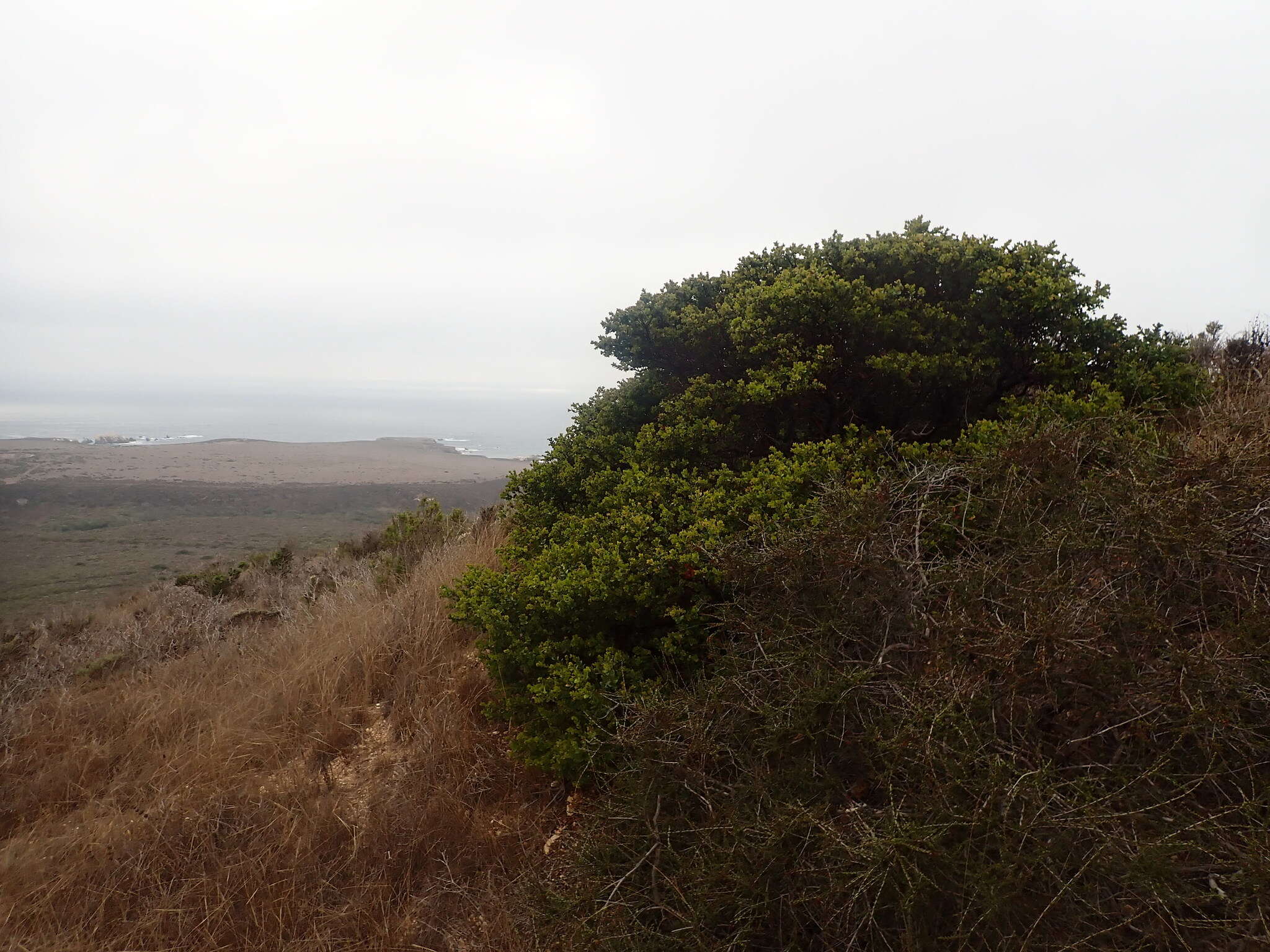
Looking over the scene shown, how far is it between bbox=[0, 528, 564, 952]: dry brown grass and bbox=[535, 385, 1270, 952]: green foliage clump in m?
0.67

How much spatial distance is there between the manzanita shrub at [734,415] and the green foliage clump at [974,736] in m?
0.39

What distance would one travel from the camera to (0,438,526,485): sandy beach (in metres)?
20.8

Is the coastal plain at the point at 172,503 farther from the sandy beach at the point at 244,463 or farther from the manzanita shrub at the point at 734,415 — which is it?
the manzanita shrub at the point at 734,415

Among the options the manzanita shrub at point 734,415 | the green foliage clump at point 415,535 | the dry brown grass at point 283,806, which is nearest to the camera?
the dry brown grass at point 283,806

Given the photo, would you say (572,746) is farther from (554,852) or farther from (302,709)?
(302,709)

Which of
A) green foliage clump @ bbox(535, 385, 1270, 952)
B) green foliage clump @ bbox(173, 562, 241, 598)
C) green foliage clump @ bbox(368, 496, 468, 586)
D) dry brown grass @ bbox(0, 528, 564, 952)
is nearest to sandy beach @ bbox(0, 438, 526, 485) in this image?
green foliage clump @ bbox(173, 562, 241, 598)

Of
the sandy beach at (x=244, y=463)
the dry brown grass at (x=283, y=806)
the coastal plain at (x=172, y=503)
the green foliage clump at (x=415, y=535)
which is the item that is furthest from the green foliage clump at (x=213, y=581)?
the sandy beach at (x=244, y=463)

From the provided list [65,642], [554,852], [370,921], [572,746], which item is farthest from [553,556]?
[65,642]

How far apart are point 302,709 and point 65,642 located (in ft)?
17.5

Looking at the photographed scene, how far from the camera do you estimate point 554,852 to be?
3045 mm

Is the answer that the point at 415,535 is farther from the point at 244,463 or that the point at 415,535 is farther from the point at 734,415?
the point at 244,463

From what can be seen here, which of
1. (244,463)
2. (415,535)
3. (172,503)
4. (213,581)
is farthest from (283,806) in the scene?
(244,463)

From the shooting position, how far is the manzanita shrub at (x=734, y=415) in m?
→ 3.28

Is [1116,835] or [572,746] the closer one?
[1116,835]
